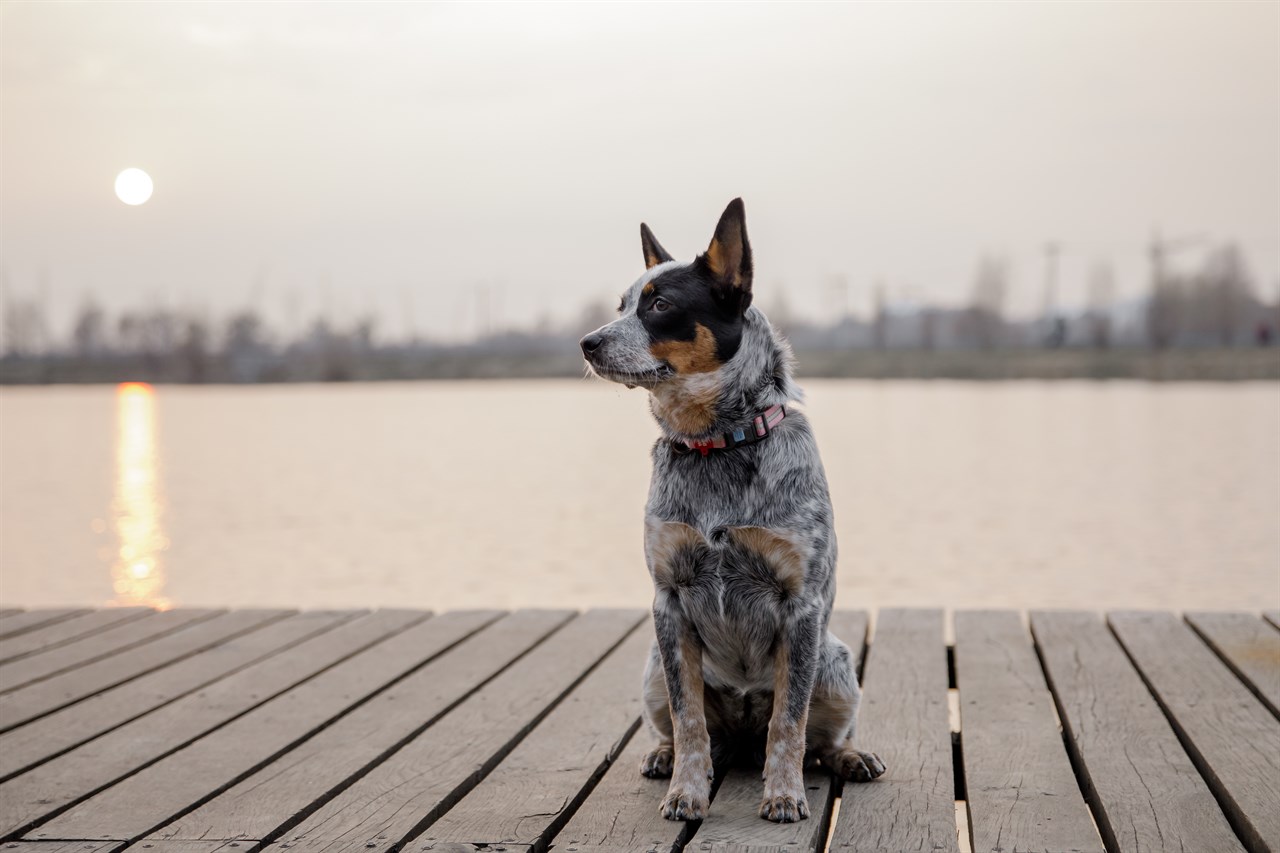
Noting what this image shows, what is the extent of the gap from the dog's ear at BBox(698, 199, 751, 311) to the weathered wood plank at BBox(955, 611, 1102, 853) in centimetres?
130

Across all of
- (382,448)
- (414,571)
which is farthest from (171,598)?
(382,448)

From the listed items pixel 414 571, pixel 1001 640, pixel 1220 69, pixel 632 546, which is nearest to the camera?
pixel 1001 640

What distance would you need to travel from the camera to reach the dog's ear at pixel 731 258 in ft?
9.13

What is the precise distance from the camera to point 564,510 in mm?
13258

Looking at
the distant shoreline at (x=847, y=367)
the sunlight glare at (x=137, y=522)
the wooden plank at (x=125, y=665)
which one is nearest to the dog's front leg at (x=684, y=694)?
the wooden plank at (x=125, y=665)

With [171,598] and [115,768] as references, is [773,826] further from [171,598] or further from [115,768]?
[171,598]

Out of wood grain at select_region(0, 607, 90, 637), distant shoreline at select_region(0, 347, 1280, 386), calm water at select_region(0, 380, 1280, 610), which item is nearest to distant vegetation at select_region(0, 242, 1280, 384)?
distant shoreline at select_region(0, 347, 1280, 386)

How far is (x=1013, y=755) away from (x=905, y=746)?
281mm

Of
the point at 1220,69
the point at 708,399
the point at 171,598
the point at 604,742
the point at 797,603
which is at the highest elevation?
the point at 1220,69

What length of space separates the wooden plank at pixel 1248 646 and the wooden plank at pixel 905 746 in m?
0.96

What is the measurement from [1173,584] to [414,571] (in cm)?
602

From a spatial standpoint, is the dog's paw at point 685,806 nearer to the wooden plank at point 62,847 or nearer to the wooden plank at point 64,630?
the wooden plank at point 62,847

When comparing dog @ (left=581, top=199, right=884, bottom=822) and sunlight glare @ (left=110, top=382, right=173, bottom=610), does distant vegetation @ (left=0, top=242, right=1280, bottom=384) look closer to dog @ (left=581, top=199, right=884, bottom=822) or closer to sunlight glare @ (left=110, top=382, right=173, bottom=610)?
sunlight glare @ (left=110, top=382, right=173, bottom=610)

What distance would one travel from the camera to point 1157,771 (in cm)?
308
